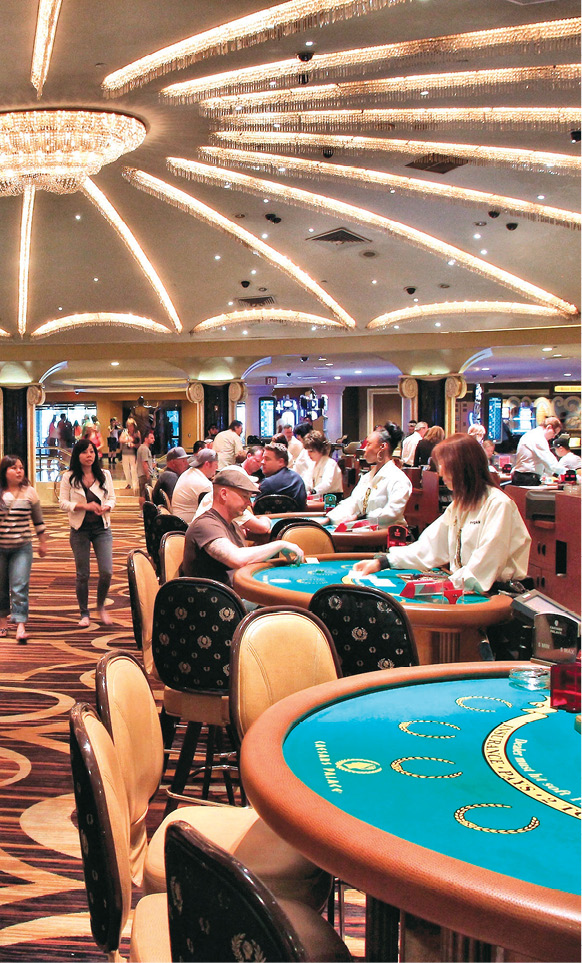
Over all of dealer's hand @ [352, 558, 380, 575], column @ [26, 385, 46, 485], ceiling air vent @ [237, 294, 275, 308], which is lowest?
dealer's hand @ [352, 558, 380, 575]

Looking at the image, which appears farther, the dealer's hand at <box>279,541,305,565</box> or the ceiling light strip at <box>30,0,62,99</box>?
the ceiling light strip at <box>30,0,62,99</box>

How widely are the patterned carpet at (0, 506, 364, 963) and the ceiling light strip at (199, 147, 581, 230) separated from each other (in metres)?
4.92

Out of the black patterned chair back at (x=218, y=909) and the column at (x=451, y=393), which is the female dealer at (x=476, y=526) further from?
the column at (x=451, y=393)

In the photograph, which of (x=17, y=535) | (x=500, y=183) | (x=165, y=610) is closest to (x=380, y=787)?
(x=165, y=610)

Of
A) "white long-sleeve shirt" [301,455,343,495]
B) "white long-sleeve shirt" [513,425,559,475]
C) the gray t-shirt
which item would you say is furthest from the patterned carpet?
"white long-sleeve shirt" [513,425,559,475]

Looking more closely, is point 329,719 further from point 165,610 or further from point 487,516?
point 487,516

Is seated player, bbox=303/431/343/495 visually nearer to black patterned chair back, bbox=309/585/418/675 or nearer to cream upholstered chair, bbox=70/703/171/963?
black patterned chair back, bbox=309/585/418/675

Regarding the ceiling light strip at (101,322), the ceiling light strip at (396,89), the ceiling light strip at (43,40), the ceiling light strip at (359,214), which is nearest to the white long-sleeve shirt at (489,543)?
the ceiling light strip at (396,89)

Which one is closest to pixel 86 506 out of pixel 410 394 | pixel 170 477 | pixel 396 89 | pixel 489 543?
pixel 170 477

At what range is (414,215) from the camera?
35.5 ft

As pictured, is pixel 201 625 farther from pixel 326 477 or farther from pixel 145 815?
pixel 326 477

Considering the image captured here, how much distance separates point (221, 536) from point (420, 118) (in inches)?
208

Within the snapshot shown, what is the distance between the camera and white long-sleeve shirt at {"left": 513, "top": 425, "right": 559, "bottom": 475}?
36.8ft

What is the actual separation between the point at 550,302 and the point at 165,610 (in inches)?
Result: 530
